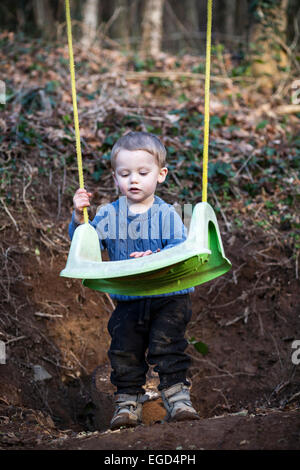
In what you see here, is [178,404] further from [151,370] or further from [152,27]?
[152,27]

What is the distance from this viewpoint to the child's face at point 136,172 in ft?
9.58

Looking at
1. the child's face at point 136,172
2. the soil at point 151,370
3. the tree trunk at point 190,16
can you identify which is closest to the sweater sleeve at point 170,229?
the child's face at point 136,172

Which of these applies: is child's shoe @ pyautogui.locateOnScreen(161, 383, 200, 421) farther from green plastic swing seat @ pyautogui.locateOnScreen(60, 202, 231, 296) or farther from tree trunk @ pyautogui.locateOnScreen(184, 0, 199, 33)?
tree trunk @ pyautogui.locateOnScreen(184, 0, 199, 33)

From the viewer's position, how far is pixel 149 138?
2.98m

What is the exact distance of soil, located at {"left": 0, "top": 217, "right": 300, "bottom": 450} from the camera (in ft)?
12.4

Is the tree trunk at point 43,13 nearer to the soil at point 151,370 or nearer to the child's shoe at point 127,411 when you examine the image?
the soil at point 151,370

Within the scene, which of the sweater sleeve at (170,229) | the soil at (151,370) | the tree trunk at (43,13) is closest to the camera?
the sweater sleeve at (170,229)

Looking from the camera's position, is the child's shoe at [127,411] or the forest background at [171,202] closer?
the child's shoe at [127,411]

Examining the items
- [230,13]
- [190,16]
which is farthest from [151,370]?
[190,16]

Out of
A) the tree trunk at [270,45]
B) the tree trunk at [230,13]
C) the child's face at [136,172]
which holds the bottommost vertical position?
the child's face at [136,172]

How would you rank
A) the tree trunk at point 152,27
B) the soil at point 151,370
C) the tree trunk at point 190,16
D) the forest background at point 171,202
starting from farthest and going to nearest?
1. the tree trunk at point 190,16
2. the tree trunk at point 152,27
3. the forest background at point 171,202
4. the soil at point 151,370

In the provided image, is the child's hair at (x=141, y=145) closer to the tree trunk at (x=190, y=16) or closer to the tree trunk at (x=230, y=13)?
the tree trunk at (x=230, y=13)

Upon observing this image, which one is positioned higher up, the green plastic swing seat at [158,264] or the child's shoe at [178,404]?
the green plastic swing seat at [158,264]

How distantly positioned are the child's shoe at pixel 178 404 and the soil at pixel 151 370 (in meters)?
0.42
